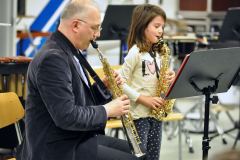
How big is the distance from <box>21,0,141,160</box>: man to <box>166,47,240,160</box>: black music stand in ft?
1.54

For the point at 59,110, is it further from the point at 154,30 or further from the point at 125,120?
the point at 154,30

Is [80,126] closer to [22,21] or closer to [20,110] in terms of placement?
[20,110]

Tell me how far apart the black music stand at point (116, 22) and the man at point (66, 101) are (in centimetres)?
242

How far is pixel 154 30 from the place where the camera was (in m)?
2.88

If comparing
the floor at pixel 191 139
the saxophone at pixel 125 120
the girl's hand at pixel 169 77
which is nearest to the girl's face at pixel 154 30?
the girl's hand at pixel 169 77

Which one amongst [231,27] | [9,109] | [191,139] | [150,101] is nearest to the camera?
[9,109]

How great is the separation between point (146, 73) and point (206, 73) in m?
0.45

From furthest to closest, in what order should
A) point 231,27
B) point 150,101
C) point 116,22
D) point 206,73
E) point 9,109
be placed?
point 231,27, point 116,22, point 150,101, point 9,109, point 206,73

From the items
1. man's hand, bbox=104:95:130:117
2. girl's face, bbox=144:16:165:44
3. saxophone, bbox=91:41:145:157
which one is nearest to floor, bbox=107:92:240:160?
girl's face, bbox=144:16:165:44

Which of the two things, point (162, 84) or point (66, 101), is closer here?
point (66, 101)

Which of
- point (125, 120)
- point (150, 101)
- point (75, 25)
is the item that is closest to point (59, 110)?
point (75, 25)

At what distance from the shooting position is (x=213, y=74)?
260 centimetres

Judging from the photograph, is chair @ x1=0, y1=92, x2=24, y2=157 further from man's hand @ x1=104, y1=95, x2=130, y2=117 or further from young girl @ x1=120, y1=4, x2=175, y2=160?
man's hand @ x1=104, y1=95, x2=130, y2=117

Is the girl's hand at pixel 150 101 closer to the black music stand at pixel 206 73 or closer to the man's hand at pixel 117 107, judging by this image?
the black music stand at pixel 206 73
